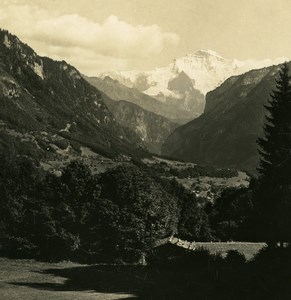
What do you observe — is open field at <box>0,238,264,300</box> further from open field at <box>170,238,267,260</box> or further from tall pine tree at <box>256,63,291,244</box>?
tall pine tree at <box>256,63,291,244</box>

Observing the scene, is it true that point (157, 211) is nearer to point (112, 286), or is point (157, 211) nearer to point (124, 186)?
point (124, 186)

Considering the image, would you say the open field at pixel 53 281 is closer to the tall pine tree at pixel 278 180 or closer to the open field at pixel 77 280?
A: the open field at pixel 77 280

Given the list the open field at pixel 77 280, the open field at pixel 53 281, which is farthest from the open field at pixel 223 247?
the open field at pixel 53 281

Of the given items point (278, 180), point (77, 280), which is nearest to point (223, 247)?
point (278, 180)

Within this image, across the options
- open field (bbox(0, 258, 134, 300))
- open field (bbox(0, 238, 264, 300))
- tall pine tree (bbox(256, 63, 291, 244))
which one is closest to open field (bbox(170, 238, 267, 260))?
open field (bbox(0, 238, 264, 300))

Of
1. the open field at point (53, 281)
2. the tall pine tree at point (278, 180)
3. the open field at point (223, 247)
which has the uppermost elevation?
the tall pine tree at point (278, 180)

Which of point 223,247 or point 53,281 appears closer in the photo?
point 53,281

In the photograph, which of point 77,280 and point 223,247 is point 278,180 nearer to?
point 223,247

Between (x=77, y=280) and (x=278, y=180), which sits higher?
(x=278, y=180)

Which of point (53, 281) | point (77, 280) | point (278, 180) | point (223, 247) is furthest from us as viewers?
point (223, 247)
